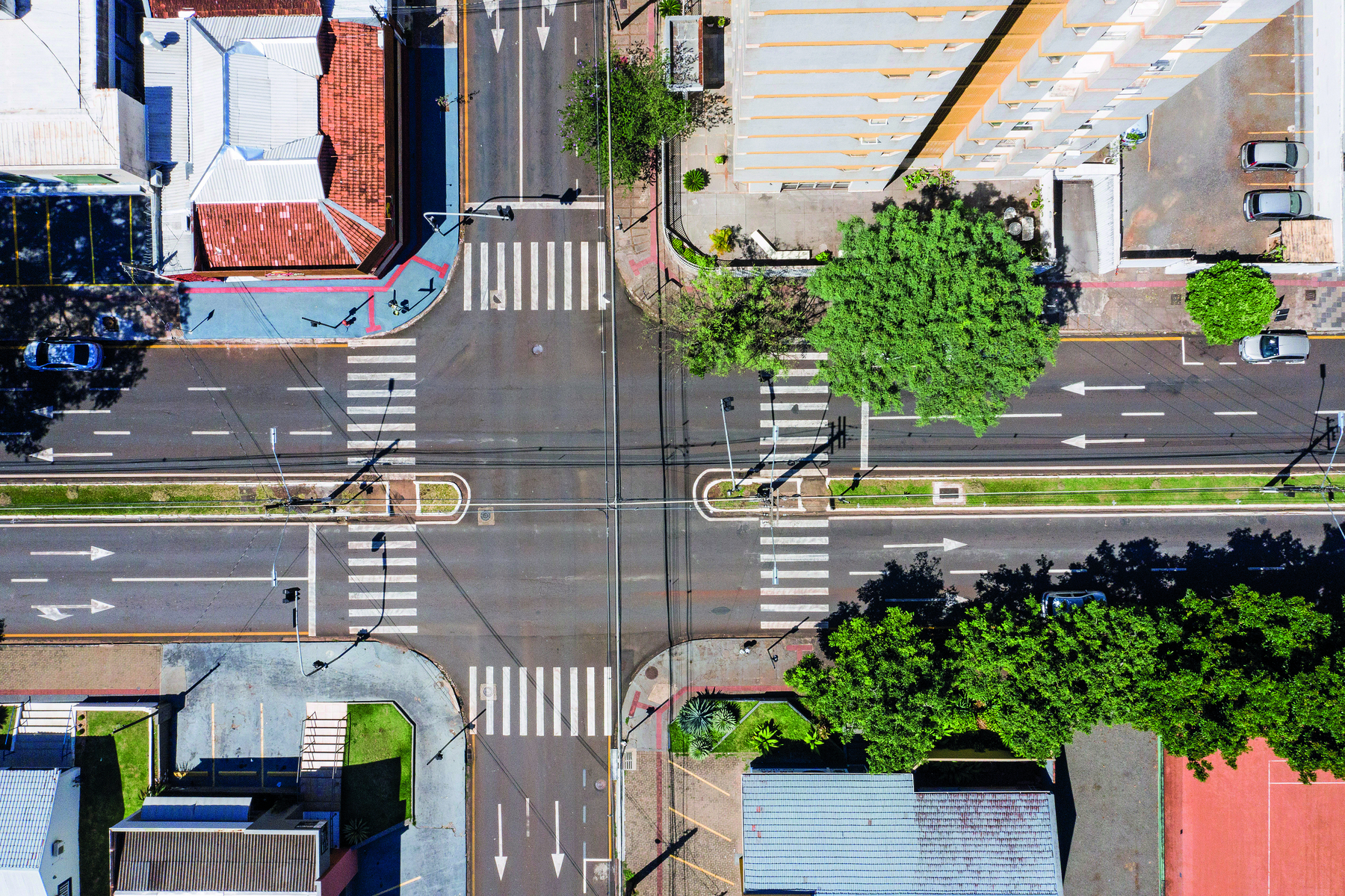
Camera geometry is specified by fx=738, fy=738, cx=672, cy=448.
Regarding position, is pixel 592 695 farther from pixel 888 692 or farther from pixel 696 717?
pixel 888 692

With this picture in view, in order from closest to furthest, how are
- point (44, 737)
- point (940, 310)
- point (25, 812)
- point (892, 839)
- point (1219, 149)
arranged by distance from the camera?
1. point (940, 310)
2. point (892, 839)
3. point (25, 812)
4. point (1219, 149)
5. point (44, 737)

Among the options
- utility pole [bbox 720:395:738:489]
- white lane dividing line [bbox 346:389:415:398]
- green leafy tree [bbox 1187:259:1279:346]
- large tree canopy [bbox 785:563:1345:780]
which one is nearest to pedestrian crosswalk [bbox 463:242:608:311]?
white lane dividing line [bbox 346:389:415:398]

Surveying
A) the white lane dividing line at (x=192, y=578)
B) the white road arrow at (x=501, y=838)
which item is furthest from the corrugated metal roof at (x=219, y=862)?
the white lane dividing line at (x=192, y=578)

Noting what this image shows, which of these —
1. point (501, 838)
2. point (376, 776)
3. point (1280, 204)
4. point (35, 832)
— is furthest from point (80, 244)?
point (1280, 204)

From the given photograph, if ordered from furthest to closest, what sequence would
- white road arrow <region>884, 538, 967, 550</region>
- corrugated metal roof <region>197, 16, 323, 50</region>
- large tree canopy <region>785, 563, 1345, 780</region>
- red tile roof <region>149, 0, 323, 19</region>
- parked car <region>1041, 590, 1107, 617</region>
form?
1. white road arrow <region>884, 538, 967, 550</region>
2. parked car <region>1041, 590, 1107, 617</region>
3. red tile roof <region>149, 0, 323, 19</region>
4. corrugated metal roof <region>197, 16, 323, 50</region>
5. large tree canopy <region>785, 563, 1345, 780</region>

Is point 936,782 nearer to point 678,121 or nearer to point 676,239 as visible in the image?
point 676,239

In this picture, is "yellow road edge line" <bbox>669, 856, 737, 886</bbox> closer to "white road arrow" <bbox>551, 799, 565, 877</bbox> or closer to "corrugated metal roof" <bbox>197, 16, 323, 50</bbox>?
"white road arrow" <bbox>551, 799, 565, 877</bbox>

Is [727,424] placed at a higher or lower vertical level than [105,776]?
higher
